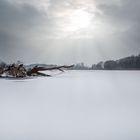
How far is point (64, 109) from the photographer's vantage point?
1595mm

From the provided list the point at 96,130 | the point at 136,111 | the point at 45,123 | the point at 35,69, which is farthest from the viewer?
the point at 35,69

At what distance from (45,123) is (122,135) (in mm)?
371

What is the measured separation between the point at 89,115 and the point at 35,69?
410 centimetres

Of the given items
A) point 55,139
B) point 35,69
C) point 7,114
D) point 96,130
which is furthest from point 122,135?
point 35,69

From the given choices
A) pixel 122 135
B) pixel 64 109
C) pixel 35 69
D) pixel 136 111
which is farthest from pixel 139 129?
pixel 35 69

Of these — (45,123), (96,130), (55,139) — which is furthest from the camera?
(45,123)

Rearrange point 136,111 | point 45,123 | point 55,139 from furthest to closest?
point 136,111 < point 45,123 < point 55,139

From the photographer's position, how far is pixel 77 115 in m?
1.41

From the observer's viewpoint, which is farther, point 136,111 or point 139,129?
point 136,111

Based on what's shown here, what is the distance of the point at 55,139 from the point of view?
0.97 metres

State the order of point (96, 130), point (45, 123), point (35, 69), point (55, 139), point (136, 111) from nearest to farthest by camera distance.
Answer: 1. point (55, 139)
2. point (96, 130)
3. point (45, 123)
4. point (136, 111)
5. point (35, 69)

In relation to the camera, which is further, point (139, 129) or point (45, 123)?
point (45, 123)

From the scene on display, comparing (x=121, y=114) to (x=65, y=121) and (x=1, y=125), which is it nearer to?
(x=65, y=121)

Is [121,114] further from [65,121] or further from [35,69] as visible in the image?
[35,69]
